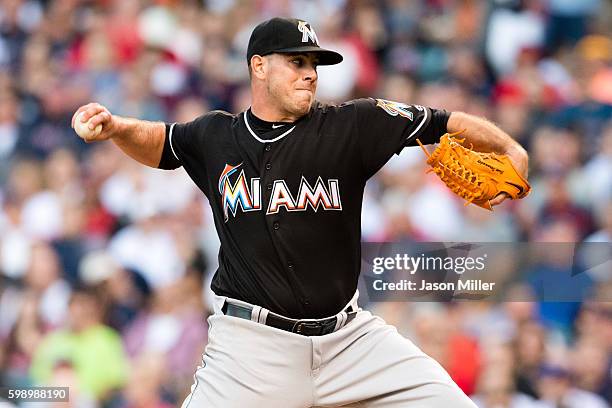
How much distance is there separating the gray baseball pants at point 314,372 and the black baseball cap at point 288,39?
1.05 meters

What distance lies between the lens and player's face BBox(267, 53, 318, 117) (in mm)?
3873

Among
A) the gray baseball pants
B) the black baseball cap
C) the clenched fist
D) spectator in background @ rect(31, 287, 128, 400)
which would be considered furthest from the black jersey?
spectator in background @ rect(31, 287, 128, 400)

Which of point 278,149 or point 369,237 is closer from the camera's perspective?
point 278,149

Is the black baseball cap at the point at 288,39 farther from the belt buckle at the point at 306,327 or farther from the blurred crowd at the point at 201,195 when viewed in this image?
the blurred crowd at the point at 201,195

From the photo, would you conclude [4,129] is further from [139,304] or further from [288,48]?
[288,48]

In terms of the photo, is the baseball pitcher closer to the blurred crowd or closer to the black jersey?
the black jersey

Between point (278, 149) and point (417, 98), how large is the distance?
3.18 meters

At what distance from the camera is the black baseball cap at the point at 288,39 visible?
12.7 feet

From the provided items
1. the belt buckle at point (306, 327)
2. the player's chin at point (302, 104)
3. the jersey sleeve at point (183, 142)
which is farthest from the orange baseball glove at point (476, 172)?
the jersey sleeve at point (183, 142)

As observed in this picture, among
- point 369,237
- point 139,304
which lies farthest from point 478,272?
point 139,304

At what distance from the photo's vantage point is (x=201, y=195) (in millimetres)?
6648

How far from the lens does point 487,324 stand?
5.66 meters

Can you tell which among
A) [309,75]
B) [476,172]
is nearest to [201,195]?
[309,75]

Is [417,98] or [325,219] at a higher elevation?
[417,98]
